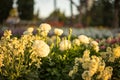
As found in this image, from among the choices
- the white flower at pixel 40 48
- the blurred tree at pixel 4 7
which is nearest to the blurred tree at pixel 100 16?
the blurred tree at pixel 4 7

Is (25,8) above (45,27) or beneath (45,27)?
above

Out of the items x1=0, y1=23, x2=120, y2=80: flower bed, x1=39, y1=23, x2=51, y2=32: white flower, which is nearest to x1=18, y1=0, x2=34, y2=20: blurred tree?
x1=39, y1=23, x2=51, y2=32: white flower

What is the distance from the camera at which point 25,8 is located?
2841 centimetres

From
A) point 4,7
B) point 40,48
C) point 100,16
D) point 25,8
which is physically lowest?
point 100,16

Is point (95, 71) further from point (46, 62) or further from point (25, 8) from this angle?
point (25, 8)

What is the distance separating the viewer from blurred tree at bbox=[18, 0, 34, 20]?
91.9ft

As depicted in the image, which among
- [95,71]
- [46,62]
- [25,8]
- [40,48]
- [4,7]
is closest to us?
[95,71]

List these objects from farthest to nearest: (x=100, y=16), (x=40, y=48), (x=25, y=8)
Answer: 1. (x=100, y=16)
2. (x=25, y=8)
3. (x=40, y=48)

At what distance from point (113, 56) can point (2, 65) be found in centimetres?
157

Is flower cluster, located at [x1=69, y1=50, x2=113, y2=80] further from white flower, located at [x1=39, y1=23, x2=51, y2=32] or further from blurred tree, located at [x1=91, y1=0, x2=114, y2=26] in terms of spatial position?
blurred tree, located at [x1=91, y1=0, x2=114, y2=26]

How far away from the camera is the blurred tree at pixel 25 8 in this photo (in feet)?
91.9

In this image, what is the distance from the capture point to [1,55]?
4969 millimetres

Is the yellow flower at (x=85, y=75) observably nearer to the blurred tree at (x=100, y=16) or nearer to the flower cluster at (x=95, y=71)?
the flower cluster at (x=95, y=71)

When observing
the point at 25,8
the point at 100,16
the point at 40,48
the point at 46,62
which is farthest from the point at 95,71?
the point at 100,16
